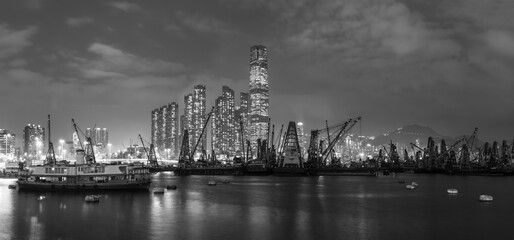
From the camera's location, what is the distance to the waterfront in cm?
5722

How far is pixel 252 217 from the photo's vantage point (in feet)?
230

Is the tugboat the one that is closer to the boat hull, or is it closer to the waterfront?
the boat hull

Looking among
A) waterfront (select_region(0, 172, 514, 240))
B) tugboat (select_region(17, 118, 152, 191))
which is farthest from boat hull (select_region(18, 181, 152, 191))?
waterfront (select_region(0, 172, 514, 240))

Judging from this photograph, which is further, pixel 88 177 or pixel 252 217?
pixel 88 177

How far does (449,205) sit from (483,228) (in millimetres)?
25285

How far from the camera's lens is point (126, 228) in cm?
6034

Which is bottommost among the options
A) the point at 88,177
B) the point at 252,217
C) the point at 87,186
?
the point at 252,217

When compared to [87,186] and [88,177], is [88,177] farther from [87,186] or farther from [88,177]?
[87,186]

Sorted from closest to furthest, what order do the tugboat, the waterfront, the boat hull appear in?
the waterfront < the boat hull < the tugboat

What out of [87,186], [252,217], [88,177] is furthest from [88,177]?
[252,217]

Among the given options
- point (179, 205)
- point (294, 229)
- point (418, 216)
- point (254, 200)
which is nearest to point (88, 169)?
point (179, 205)

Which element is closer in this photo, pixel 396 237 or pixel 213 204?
pixel 396 237

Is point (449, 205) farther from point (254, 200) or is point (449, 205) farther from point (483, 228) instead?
point (254, 200)

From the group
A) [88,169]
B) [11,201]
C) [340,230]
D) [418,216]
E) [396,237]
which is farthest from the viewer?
[88,169]
